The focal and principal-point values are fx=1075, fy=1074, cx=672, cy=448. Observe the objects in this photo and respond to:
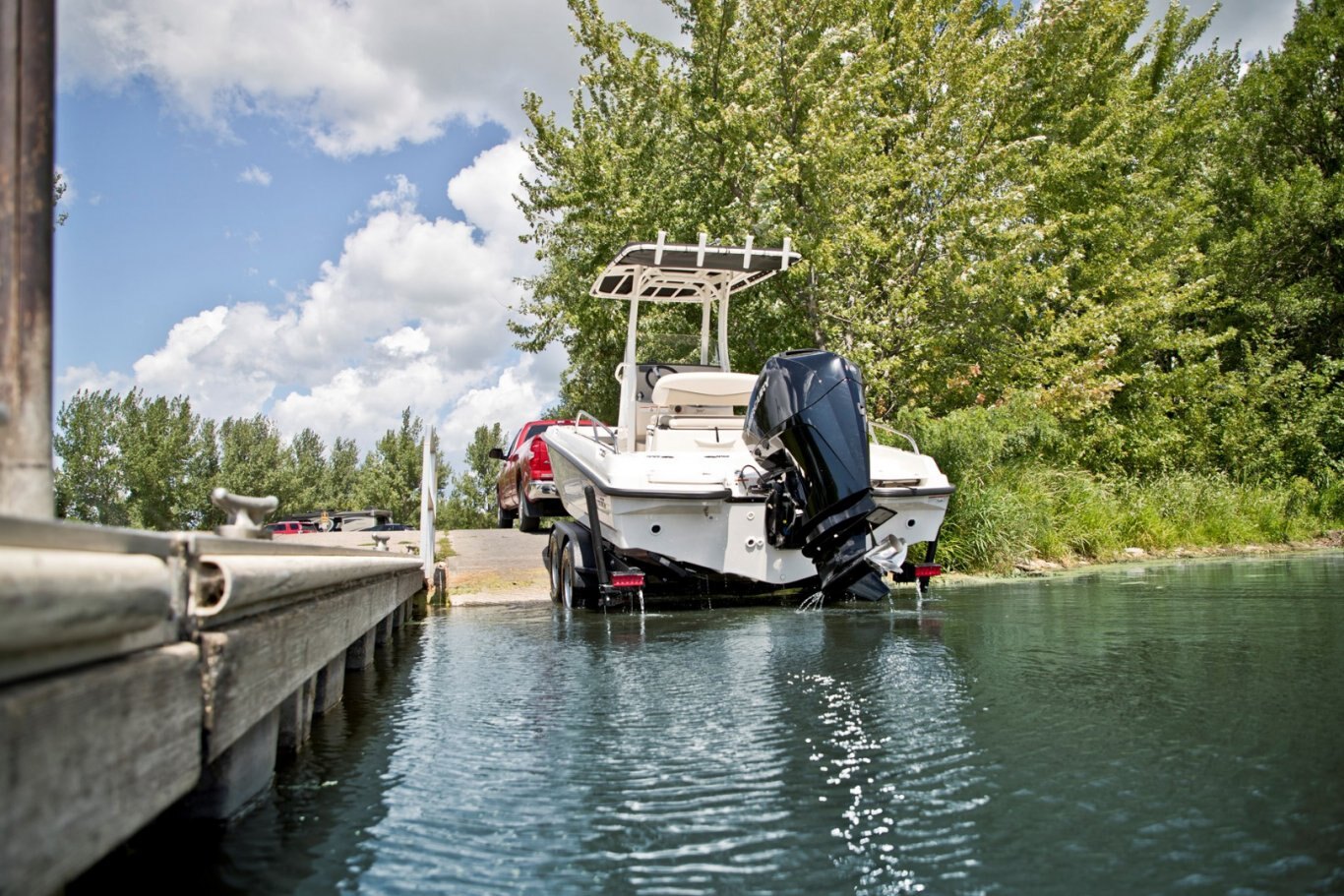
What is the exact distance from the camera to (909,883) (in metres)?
2.49

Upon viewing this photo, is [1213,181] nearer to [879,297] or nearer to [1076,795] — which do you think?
[879,297]

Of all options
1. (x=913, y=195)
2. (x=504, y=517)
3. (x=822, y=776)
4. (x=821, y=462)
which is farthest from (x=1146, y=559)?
(x=822, y=776)

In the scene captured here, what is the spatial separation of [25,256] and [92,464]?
4929 cm

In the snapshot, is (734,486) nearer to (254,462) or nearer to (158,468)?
(158,468)

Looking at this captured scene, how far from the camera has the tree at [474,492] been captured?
197ft

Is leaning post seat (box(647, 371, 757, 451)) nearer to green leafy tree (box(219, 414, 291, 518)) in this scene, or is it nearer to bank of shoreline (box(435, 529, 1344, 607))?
bank of shoreline (box(435, 529, 1344, 607))

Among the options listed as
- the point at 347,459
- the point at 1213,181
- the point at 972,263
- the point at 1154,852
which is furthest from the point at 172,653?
the point at 347,459

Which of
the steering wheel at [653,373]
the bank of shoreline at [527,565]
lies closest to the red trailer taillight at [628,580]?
the bank of shoreline at [527,565]

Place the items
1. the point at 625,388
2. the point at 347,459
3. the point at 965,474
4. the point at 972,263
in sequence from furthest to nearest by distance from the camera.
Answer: the point at 347,459, the point at 972,263, the point at 965,474, the point at 625,388

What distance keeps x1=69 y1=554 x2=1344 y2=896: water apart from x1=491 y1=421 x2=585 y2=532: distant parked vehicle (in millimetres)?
8236

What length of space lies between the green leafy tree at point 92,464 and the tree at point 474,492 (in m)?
→ 17.5

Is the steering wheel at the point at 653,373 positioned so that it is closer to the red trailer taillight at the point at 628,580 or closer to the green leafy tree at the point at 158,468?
the red trailer taillight at the point at 628,580

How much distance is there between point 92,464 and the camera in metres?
45.6

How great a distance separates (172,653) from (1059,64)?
19916 mm
